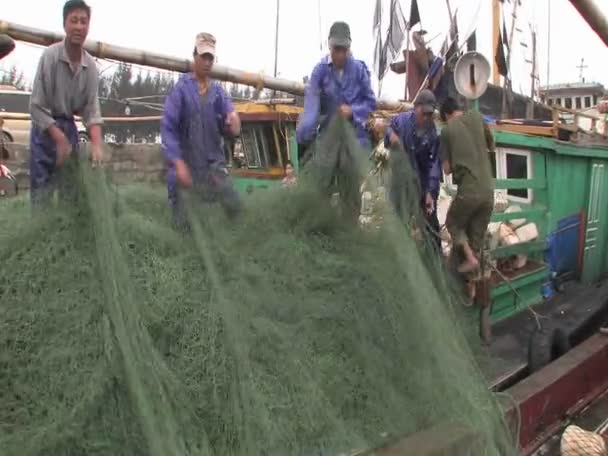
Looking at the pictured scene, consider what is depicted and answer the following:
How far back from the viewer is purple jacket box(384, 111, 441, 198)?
4711mm

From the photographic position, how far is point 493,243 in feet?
18.2

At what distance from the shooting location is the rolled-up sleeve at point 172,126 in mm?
3201

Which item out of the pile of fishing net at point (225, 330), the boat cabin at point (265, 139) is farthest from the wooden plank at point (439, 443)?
the boat cabin at point (265, 139)

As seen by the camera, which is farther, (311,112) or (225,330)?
(311,112)

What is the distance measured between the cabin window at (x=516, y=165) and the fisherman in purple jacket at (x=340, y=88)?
2.83m

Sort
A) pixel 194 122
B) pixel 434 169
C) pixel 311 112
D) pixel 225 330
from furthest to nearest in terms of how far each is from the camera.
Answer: pixel 434 169 < pixel 311 112 < pixel 194 122 < pixel 225 330

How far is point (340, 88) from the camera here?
378 cm

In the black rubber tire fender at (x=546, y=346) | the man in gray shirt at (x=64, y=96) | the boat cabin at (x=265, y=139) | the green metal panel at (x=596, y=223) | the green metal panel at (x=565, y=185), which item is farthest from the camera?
the boat cabin at (x=265, y=139)

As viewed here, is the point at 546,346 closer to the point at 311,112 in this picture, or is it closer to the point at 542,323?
the point at 542,323

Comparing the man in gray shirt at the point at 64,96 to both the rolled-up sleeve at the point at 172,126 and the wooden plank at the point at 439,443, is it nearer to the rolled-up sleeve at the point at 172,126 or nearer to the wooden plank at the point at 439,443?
the rolled-up sleeve at the point at 172,126

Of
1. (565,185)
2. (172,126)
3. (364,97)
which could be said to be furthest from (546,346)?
(172,126)

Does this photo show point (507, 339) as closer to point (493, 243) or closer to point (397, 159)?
point (493, 243)

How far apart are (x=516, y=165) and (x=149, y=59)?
12.1ft

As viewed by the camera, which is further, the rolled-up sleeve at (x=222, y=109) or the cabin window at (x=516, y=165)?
the cabin window at (x=516, y=165)
